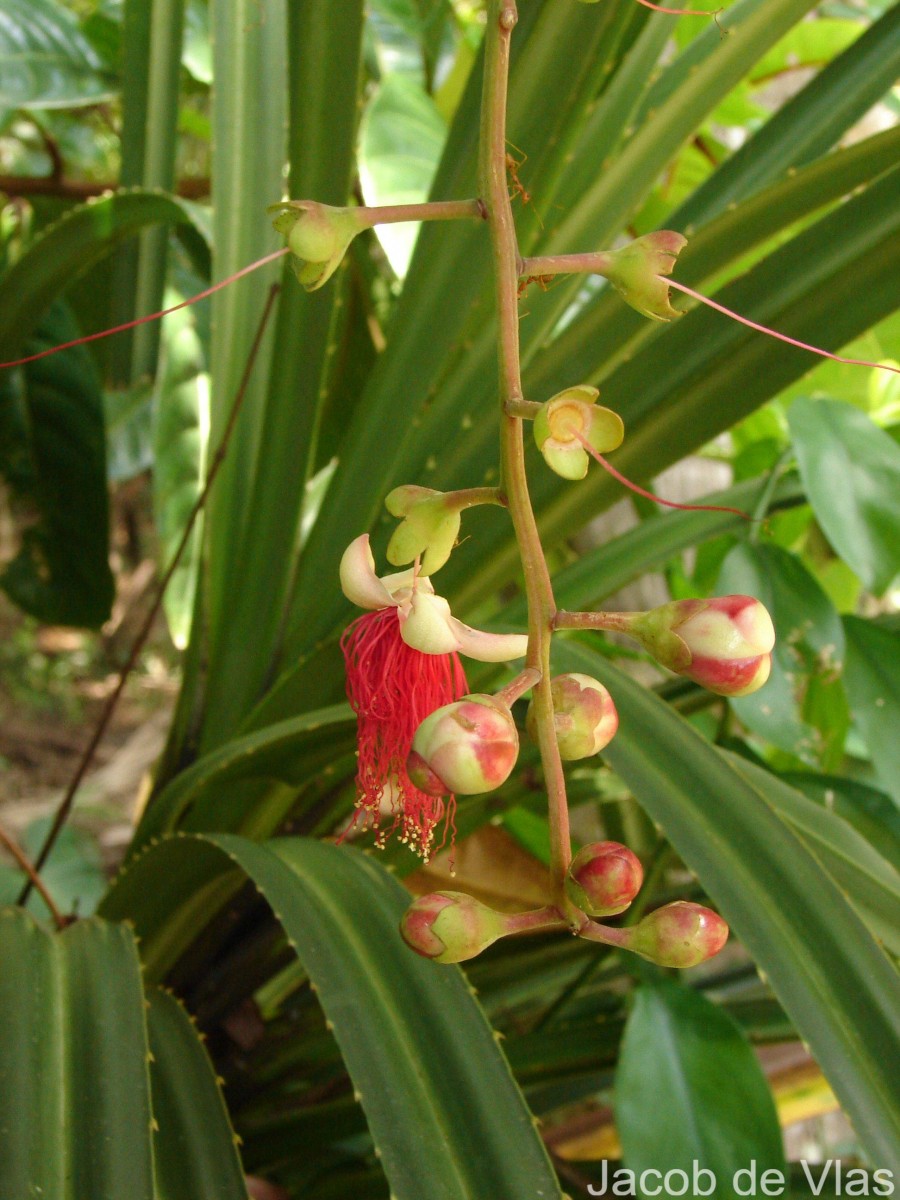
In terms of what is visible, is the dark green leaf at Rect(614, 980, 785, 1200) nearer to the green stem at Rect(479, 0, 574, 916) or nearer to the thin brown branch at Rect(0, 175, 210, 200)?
the green stem at Rect(479, 0, 574, 916)

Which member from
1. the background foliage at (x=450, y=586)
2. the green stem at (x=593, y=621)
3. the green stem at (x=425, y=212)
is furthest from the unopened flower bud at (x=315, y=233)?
the background foliage at (x=450, y=586)

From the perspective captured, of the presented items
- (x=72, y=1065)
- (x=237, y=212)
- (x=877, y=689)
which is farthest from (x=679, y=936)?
(x=237, y=212)

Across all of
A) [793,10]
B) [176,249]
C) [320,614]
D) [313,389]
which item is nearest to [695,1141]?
[320,614]

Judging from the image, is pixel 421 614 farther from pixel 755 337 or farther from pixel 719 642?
pixel 755 337

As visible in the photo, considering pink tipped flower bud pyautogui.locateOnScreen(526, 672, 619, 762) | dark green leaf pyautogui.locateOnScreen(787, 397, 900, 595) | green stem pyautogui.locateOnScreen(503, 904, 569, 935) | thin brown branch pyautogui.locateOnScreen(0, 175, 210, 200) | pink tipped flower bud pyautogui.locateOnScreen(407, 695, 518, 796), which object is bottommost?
green stem pyautogui.locateOnScreen(503, 904, 569, 935)

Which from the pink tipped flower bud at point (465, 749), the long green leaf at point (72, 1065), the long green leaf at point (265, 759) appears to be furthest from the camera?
the long green leaf at point (265, 759)

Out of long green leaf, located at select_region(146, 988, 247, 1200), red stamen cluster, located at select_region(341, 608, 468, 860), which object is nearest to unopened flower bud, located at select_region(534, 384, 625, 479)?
red stamen cluster, located at select_region(341, 608, 468, 860)

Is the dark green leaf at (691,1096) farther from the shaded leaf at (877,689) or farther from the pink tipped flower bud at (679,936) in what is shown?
the pink tipped flower bud at (679,936)
